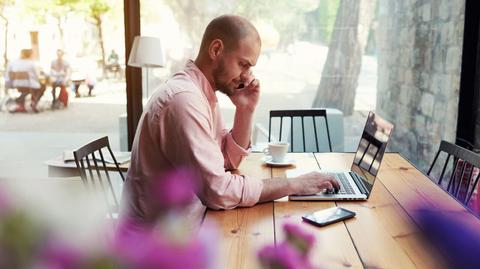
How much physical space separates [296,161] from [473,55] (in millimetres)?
1579

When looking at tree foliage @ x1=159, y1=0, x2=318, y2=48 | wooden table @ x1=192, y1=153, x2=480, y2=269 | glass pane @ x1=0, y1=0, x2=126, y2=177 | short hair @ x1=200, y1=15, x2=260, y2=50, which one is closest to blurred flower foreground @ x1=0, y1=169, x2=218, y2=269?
wooden table @ x1=192, y1=153, x2=480, y2=269

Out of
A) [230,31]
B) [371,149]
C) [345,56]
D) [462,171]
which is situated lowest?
[462,171]

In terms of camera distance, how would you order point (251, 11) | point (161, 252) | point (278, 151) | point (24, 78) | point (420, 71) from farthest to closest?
1. point (24, 78)
2. point (251, 11)
3. point (420, 71)
4. point (278, 151)
5. point (161, 252)

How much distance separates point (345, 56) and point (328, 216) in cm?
290

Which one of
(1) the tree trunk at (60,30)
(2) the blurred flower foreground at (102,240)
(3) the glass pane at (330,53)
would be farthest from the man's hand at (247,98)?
(1) the tree trunk at (60,30)

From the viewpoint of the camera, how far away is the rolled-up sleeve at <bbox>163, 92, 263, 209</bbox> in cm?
148

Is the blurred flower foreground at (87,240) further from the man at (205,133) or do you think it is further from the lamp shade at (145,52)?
the lamp shade at (145,52)

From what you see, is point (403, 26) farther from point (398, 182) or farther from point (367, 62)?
point (398, 182)

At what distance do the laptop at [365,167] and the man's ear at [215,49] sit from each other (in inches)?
19.8

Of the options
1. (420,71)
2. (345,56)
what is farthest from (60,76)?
(420,71)

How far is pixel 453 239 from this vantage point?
268 mm

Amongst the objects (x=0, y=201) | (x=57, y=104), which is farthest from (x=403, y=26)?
(x=0, y=201)

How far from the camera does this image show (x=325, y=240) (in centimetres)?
129

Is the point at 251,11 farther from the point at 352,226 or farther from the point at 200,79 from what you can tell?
the point at 352,226
